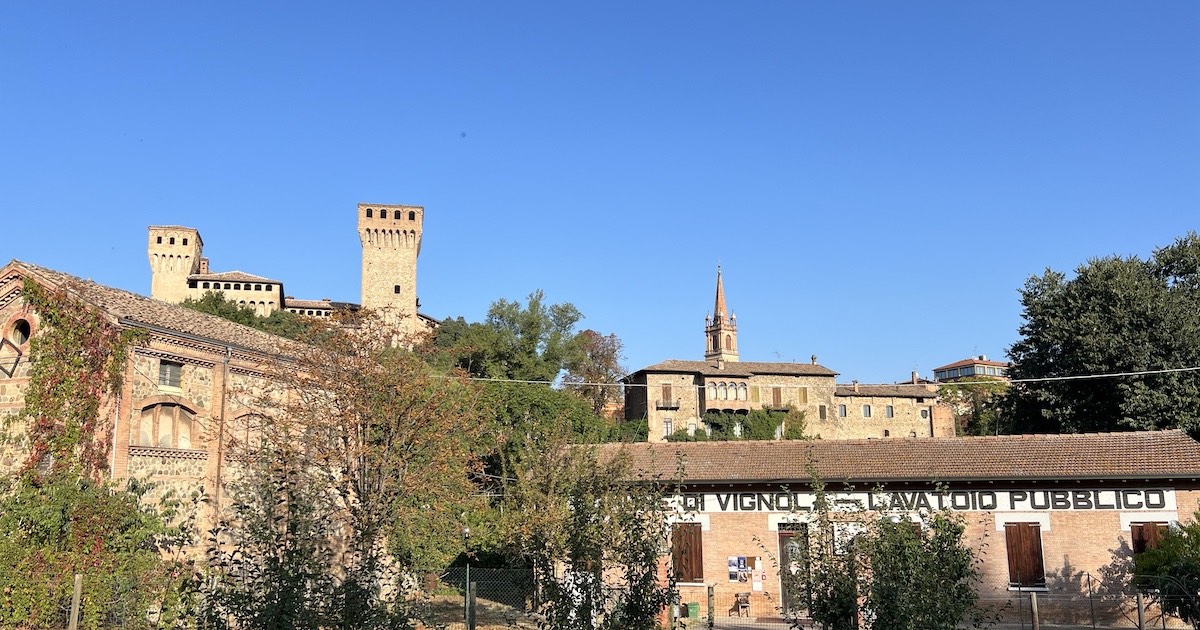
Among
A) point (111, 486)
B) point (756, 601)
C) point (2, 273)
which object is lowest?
point (756, 601)

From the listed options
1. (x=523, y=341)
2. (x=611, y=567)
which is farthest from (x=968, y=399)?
(x=611, y=567)

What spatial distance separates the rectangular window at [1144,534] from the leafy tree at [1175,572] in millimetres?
1331

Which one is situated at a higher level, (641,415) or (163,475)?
(641,415)

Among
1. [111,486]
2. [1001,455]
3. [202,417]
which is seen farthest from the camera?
[1001,455]

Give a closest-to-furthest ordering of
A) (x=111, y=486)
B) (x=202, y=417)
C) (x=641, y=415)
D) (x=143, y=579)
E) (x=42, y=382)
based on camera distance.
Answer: (x=143, y=579) < (x=111, y=486) < (x=42, y=382) < (x=202, y=417) < (x=641, y=415)

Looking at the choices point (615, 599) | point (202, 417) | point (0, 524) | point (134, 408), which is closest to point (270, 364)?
point (202, 417)

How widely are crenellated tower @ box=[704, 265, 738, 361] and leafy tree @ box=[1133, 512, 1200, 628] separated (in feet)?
230

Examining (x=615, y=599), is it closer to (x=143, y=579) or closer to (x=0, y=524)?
(x=143, y=579)

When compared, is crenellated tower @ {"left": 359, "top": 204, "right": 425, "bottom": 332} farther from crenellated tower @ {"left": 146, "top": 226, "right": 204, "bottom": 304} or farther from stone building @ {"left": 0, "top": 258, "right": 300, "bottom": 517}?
stone building @ {"left": 0, "top": 258, "right": 300, "bottom": 517}

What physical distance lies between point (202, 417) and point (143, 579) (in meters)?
5.83

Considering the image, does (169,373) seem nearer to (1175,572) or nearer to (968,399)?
(1175,572)

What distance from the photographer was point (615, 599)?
8.68m

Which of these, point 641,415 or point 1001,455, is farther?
point 641,415

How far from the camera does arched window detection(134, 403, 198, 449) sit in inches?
735
